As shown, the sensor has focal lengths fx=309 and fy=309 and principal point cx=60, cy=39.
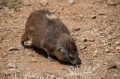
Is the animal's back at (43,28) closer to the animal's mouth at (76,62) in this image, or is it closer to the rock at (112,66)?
the animal's mouth at (76,62)

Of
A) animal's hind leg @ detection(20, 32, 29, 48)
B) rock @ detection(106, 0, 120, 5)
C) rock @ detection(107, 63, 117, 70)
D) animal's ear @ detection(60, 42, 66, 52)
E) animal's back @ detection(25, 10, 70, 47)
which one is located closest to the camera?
rock @ detection(107, 63, 117, 70)

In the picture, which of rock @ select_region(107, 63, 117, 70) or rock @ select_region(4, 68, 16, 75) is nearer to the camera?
rock @ select_region(4, 68, 16, 75)

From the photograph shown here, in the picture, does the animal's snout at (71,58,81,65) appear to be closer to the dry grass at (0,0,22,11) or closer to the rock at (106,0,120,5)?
the rock at (106,0,120,5)

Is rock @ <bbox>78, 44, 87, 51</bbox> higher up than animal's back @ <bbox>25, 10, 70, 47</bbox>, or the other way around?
animal's back @ <bbox>25, 10, 70, 47</bbox>

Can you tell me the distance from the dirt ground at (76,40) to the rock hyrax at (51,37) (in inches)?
8.9

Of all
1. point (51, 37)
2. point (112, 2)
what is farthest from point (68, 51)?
point (112, 2)

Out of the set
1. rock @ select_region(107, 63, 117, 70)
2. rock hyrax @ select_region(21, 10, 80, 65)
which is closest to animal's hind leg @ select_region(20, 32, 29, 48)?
rock hyrax @ select_region(21, 10, 80, 65)

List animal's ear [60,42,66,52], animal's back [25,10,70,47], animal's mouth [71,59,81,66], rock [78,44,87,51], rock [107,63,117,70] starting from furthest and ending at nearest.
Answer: rock [78,44,87,51] < animal's back [25,10,70,47] < animal's ear [60,42,66,52] < animal's mouth [71,59,81,66] < rock [107,63,117,70]

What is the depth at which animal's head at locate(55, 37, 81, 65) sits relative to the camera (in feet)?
23.0

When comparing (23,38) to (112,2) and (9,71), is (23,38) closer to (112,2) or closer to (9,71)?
(9,71)

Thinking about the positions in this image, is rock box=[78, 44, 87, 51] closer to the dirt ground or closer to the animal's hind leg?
the dirt ground

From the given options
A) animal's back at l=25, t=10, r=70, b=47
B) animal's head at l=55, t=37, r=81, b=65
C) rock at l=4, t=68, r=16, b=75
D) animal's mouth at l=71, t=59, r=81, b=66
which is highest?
animal's back at l=25, t=10, r=70, b=47

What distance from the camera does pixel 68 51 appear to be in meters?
7.02

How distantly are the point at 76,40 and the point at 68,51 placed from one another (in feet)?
3.14
